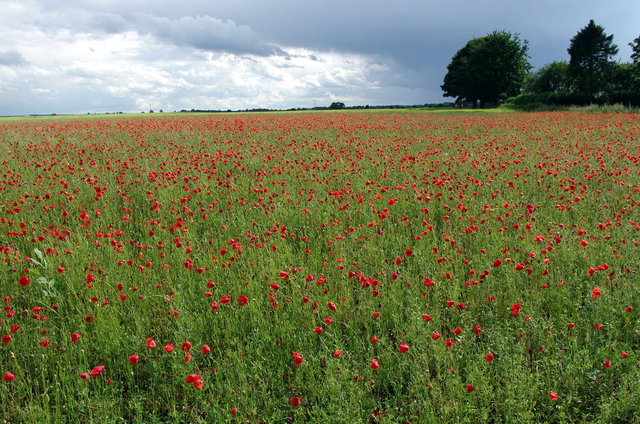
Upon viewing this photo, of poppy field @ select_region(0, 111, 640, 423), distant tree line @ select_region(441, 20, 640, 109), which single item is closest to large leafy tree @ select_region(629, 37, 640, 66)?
distant tree line @ select_region(441, 20, 640, 109)

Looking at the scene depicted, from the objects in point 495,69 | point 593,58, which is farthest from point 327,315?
point 495,69

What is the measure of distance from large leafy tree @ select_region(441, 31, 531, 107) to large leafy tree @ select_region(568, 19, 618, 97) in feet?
33.0

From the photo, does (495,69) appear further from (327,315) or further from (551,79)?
(327,315)

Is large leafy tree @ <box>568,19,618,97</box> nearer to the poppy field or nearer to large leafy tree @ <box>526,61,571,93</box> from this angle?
large leafy tree @ <box>526,61,571,93</box>

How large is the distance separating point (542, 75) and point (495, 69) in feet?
21.2

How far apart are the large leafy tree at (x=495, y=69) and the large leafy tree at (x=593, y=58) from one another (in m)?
10.1

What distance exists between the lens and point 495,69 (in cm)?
5588

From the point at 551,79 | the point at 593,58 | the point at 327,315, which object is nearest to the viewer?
the point at 327,315

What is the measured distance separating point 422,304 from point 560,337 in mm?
1034

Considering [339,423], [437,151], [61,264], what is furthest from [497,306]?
[437,151]

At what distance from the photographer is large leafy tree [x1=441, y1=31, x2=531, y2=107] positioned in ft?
183

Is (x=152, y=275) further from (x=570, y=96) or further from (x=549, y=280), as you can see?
(x=570, y=96)

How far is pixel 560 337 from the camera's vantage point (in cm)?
292

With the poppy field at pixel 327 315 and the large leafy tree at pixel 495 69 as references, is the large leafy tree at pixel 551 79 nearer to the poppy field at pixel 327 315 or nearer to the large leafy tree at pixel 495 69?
the large leafy tree at pixel 495 69
